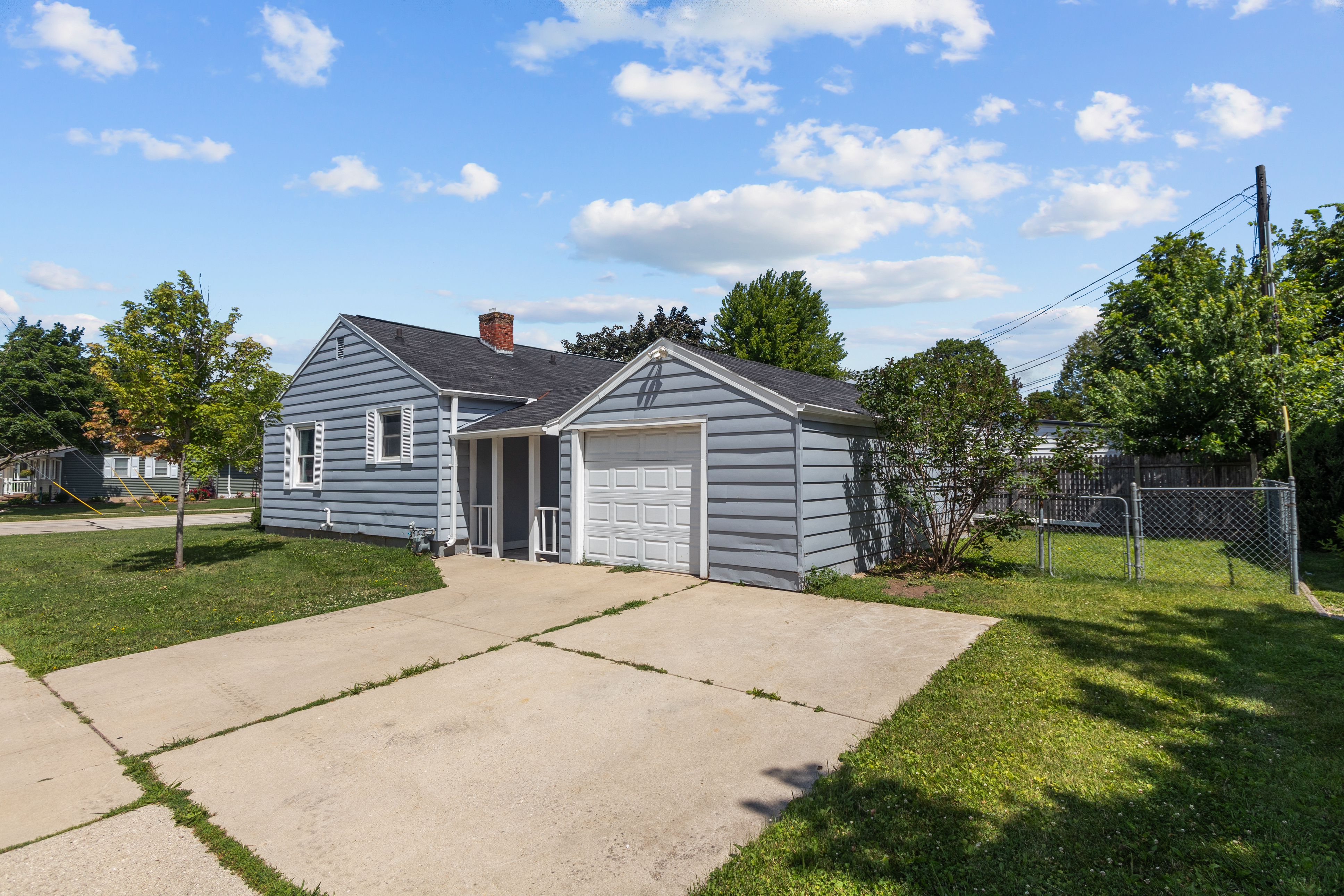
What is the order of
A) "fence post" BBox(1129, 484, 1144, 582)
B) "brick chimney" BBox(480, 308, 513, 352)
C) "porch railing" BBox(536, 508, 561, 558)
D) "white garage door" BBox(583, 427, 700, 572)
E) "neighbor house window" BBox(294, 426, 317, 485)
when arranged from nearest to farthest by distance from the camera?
"fence post" BBox(1129, 484, 1144, 582), "white garage door" BBox(583, 427, 700, 572), "porch railing" BBox(536, 508, 561, 558), "neighbor house window" BBox(294, 426, 317, 485), "brick chimney" BBox(480, 308, 513, 352)

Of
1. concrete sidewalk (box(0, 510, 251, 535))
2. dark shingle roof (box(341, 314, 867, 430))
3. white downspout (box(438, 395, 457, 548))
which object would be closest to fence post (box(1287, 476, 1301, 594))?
dark shingle roof (box(341, 314, 867, 430))

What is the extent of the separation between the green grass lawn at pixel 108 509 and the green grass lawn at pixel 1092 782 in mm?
28326

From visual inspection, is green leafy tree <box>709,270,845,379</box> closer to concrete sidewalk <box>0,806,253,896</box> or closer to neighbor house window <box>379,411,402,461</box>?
neighbor house window <box>379,411,402,461</box>

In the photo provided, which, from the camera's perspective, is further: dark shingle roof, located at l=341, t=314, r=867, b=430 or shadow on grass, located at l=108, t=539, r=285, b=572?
shadow on grass, located at l=108, t=539, r=285, b=572

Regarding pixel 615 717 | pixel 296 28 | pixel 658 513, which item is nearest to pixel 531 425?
pixel 658 513

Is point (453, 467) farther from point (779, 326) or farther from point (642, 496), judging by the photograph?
point (779, 326)

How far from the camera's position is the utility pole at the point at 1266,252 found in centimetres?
1236

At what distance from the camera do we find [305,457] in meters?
16.0

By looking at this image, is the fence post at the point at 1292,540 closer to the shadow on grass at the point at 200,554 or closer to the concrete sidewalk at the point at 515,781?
the concrete sidewalk at the point at 515,781

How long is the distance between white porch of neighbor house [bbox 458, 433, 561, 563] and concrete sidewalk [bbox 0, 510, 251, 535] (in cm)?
1024

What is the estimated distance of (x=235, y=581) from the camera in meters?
10.1

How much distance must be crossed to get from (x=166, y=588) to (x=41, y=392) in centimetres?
2721

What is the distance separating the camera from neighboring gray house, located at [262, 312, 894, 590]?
9047 millimetres

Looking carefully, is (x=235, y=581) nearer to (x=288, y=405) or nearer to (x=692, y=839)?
(x=288, y=405)
